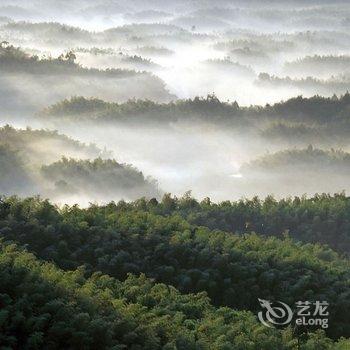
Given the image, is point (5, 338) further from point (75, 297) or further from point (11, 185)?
point (11, 185)

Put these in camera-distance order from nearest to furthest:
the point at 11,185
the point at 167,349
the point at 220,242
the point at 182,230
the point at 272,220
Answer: the point at 167,349
the point at 220,242
the point at 182,230
the point at 272,220
the point at 11,185

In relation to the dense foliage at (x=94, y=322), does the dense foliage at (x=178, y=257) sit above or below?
above

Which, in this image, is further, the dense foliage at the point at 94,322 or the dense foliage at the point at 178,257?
the dense foliage at the point at 178,257

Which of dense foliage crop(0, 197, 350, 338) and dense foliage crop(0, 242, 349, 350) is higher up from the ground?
dense foliage crop(0, 197, 350, 338)

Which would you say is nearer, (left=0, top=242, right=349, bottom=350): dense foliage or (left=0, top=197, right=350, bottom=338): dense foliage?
(left=0, top=242, right=349, bottom=350): dense foliage

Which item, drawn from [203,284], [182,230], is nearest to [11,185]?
[182,230]

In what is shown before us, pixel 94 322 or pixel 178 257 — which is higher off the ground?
pixel 178 257

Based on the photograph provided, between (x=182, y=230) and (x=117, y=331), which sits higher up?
(x=182, y=230)

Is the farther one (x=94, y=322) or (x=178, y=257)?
(x=178, y=257)
